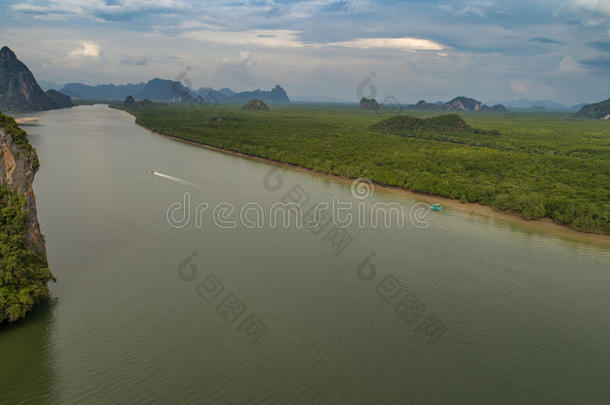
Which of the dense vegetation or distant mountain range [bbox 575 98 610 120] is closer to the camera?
the dense vegetation

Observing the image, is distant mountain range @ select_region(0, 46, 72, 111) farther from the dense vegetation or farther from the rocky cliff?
the rocky cliff

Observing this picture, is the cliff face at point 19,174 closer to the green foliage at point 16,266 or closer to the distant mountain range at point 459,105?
the green foliage at point 16,266

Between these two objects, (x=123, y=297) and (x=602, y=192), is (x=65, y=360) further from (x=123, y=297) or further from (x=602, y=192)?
(x=602, y=192)

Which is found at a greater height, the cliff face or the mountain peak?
the mountain peak

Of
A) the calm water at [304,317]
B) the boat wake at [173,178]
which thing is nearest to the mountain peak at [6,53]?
the boat wake at [173,178]

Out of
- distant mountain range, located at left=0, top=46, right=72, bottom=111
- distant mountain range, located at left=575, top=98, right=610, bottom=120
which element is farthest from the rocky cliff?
distant mountain range, located at left=575, top=98, right=610, bottom=120
